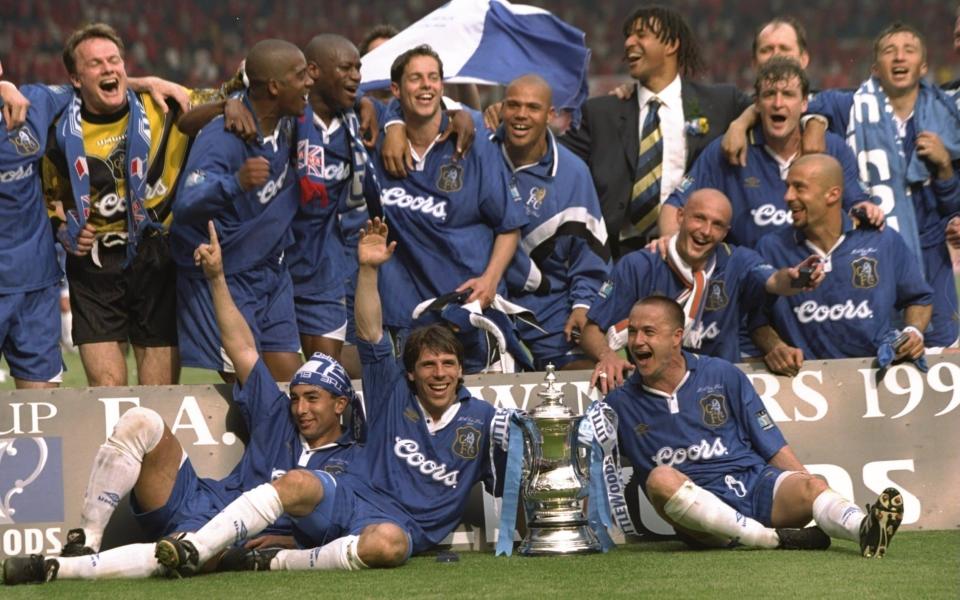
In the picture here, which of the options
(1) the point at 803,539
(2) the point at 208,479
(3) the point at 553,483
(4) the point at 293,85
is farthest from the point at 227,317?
(1) the point at 803,539

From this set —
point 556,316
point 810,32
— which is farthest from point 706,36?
point 556,316

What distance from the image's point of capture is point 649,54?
7668 mm

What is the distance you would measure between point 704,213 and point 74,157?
272 centimetres

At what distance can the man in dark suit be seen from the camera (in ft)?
24.9

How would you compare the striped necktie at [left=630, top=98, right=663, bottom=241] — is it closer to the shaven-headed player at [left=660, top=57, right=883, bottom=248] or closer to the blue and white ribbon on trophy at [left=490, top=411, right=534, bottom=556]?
the shaven-headed player at [left=660, top=57, right=883, bottom=248]

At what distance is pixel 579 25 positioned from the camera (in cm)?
3228

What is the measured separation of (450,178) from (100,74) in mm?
1619

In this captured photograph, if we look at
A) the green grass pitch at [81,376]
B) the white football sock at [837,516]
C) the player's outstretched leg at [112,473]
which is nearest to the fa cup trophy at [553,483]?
the white football sock at [837,516]

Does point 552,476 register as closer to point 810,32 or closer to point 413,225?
point 413,225

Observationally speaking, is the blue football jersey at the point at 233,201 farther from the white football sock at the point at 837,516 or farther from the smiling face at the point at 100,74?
the white football sock at the point at 837,516

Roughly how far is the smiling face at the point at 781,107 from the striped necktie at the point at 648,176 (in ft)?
2.25

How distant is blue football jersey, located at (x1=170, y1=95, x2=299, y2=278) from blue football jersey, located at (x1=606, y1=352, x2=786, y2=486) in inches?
67.3

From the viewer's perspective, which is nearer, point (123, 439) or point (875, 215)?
point (123, 439)

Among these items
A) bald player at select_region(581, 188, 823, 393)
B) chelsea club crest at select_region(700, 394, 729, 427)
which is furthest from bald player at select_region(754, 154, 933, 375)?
chelsea club crest at select_region(700, 394, 729, 427)
